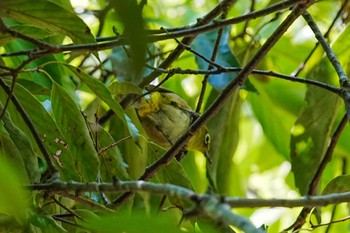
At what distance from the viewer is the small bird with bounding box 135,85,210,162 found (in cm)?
98

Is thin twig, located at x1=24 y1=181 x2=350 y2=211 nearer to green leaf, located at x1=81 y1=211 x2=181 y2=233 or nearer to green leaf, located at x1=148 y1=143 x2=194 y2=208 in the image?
green leaf, located at x1=81 y1=211 x2=181 y2=233

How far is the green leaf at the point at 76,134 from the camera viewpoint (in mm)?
734

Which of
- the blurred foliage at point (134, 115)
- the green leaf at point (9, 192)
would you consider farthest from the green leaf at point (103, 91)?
the green leaf at point (9, 192)

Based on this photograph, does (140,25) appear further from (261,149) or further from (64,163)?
(261,149)

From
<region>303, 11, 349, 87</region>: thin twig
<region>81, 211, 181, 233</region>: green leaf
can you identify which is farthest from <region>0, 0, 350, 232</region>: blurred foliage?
<region>303, 11, 349, 87</region>: thin twig

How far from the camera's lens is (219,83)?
1.03 metres

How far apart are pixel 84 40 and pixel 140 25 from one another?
39 cm

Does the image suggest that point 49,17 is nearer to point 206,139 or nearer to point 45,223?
point 45,223

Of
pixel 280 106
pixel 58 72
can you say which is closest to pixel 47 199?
pixel 58 72

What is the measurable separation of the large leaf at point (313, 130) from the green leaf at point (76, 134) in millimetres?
462

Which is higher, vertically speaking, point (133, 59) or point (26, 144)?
point (26, 144)

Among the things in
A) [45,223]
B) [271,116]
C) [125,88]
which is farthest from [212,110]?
[271,116]

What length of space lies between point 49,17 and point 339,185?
0.37 meters

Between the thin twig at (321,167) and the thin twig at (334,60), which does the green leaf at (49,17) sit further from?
the thin twig at (321,167)
